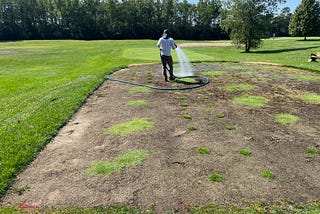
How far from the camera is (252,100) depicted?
765 centimetres

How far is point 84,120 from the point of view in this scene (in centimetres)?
636

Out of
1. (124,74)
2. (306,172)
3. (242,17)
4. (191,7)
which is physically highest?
(191,7)

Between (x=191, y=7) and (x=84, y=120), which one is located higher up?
(x=191, y=7)

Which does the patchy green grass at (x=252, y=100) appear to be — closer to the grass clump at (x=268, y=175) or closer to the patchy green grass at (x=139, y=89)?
the patchy green grass at (x=139, y=89)

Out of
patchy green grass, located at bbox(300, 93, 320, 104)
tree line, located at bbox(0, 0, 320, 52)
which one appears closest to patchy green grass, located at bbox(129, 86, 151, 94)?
patchy green grass, located at bbox(300, 93, 320, 104)

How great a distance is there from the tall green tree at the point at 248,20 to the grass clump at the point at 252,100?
2074 cm

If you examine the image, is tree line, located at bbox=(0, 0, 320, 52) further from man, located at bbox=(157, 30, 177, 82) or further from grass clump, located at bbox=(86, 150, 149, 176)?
grass clump, located at bbox=(86, 150, 149, 176)

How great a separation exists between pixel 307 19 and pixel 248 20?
71.9ft

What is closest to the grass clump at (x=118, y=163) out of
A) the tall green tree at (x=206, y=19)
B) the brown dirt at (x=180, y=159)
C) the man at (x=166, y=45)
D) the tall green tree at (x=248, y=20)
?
the brown dirt at (x=180, y=159)

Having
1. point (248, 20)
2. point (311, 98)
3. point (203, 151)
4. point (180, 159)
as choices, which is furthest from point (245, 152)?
point (248, 20)

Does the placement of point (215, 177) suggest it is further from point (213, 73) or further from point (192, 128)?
point (213, 73)

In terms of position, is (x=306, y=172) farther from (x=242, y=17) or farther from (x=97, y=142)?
(x=242, y=17)

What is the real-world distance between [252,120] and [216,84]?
157 inches

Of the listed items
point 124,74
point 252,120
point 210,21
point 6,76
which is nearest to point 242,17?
point 124,74
